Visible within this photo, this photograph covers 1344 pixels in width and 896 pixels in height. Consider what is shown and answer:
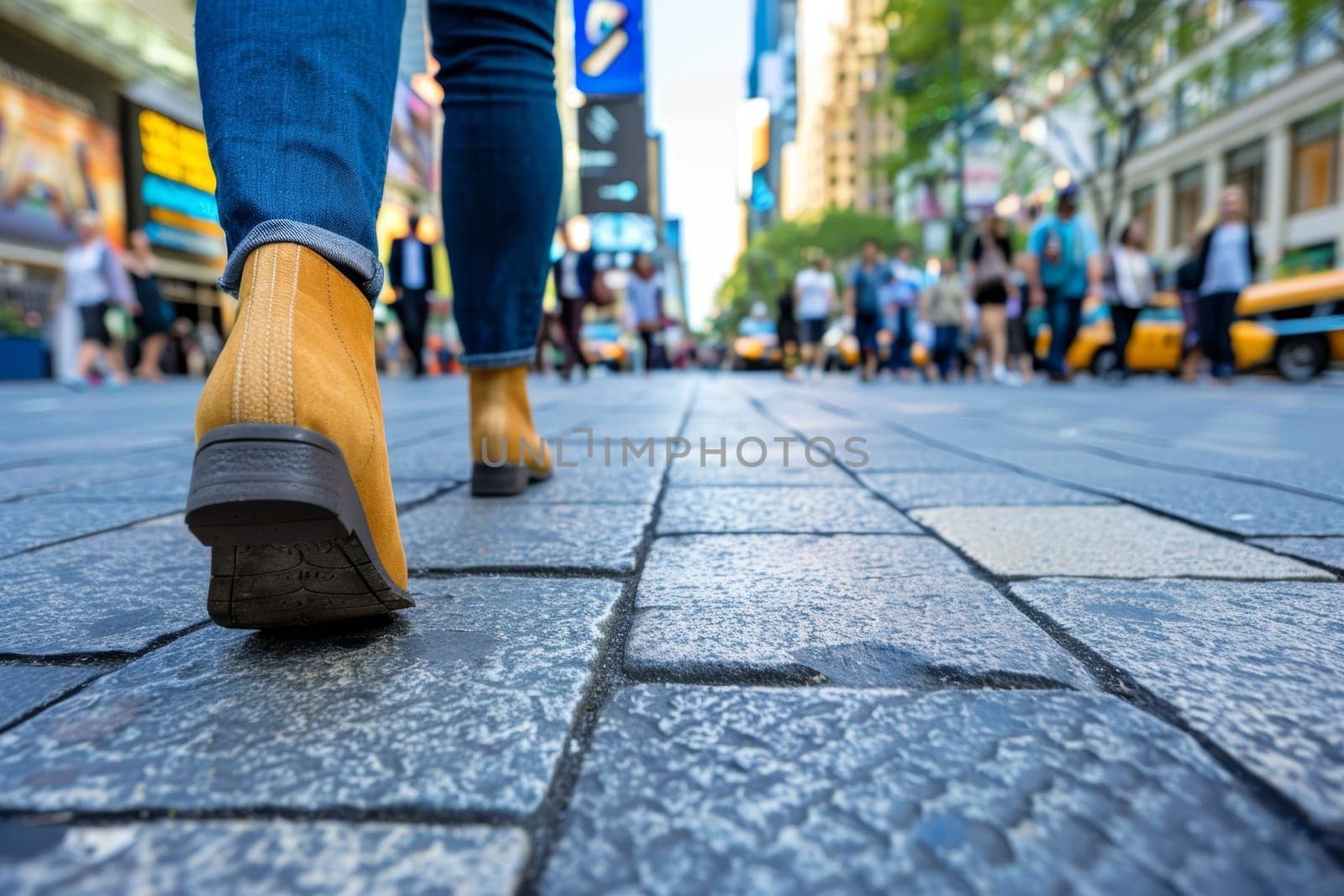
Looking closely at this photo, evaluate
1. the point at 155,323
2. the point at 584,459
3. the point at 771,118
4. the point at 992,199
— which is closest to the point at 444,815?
the point at 584,459

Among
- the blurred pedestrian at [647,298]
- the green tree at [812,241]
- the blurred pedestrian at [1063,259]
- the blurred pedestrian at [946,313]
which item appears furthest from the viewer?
the green tree at [812,241]

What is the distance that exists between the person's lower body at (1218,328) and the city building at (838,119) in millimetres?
68021

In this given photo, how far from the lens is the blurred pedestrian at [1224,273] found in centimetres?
790

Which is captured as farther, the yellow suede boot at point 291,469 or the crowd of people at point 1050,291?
the crowd of people at point 1050,291

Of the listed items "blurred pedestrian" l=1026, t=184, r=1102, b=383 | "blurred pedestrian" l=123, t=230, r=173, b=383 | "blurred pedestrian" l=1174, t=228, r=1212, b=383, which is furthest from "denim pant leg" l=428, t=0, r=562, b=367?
"blurred pedestrian" l=123, t=230, r=173, b=383

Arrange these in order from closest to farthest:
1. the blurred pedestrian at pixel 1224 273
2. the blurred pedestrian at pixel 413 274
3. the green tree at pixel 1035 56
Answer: the blurred pedestrian at pixel 1224 273
the blurred pedestrian at pixel 413 274
the green tree at pixel 1035 56

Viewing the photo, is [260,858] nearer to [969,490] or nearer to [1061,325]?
[969,490]

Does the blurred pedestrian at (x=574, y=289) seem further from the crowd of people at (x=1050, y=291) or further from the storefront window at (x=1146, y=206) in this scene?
the storefront window at (x=1146, y=206)

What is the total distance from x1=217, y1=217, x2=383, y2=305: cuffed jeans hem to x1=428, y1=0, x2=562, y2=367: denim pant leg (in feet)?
2.33

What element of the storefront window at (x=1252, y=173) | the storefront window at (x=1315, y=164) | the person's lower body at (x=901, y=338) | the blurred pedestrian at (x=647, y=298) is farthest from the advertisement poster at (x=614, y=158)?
the person's lower body at (x=901, y=338)

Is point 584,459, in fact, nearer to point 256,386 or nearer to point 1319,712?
point 256,386

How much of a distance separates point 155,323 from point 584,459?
9.86 meters

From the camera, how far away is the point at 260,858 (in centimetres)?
53

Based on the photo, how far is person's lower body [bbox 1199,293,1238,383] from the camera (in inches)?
323
